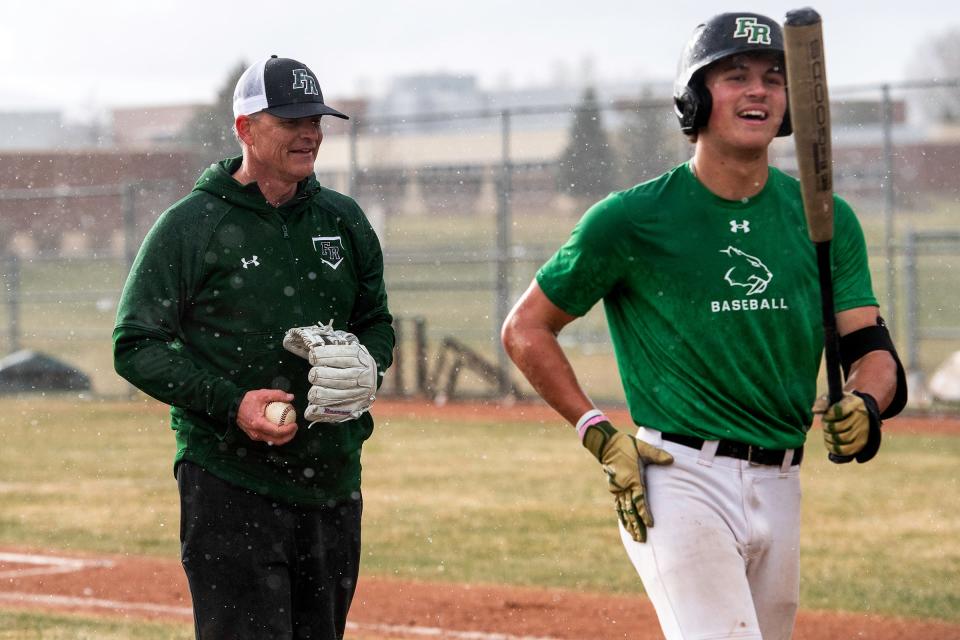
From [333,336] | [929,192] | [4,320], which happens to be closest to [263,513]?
[333,336]

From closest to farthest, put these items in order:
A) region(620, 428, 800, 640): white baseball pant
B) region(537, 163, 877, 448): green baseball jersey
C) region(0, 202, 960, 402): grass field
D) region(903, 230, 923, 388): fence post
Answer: region(620, 428, 800, 640): white baseball pant
region(537, 163, 877, 448): green baseball jersey
region(903, 230, 923, 388): fence post
region(0, 202, 960, 402): grass field

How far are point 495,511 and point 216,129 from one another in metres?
15.4

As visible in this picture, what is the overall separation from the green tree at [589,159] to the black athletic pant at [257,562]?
2008 cm

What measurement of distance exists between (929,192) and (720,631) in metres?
44.6

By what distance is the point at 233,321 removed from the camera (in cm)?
465

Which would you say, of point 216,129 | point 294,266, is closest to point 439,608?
point 294,266

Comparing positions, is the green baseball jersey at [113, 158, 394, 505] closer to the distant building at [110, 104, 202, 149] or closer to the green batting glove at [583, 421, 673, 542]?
the green batting glove at [583, 421, 673, 542]

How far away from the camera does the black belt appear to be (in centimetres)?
404

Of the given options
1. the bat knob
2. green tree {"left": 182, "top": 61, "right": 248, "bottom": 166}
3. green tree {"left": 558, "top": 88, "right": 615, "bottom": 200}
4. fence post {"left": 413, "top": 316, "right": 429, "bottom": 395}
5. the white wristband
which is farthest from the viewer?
green tree {"left": 558, "top": 88, "right": 615, "bottom": 200}

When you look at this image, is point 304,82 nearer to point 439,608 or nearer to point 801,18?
point 801,18

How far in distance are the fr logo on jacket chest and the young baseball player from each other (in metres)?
0.79

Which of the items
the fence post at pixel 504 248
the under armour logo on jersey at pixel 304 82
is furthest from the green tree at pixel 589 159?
the under armour logo on jersey at pixel 304 82

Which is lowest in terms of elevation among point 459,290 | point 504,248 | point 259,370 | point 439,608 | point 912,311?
point 459,290

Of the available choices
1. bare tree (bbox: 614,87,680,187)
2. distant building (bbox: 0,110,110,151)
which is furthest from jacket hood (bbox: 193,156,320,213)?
distant building (bbox: 0,110,110,151)
